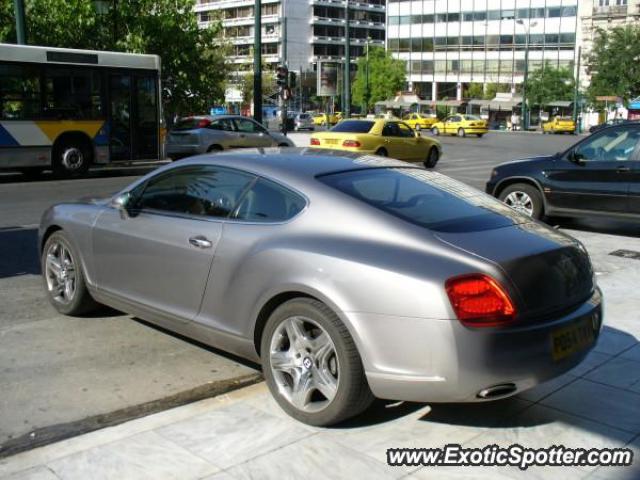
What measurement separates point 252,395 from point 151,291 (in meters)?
1.05

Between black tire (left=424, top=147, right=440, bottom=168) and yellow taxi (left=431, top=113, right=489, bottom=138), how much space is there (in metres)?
29.2

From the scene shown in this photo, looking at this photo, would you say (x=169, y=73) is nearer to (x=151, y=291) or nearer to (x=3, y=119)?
(x=3, y=119)

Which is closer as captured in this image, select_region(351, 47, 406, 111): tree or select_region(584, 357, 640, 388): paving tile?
select_region(584, 357, 640, 388): paving tile

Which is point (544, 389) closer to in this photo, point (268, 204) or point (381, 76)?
point (268, 204)

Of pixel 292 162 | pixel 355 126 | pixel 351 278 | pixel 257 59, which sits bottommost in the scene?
pixel 351 278

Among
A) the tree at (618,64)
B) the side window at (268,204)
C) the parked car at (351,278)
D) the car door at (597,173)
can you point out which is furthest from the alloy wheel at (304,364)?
the tree at (618,64)

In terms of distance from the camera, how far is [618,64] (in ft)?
208

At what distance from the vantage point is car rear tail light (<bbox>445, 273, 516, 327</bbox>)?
3.46 meters

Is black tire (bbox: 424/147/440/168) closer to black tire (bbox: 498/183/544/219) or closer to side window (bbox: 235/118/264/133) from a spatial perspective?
side window (bbox: 235/118/264/133)

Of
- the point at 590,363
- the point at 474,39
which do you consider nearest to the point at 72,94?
the point at 590,363

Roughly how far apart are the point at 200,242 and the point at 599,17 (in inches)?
3494

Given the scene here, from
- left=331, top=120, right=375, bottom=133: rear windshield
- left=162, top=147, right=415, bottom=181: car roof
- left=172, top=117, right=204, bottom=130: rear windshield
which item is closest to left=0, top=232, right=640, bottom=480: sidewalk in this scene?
left=162, top=147, right=415, bottom=181: car roof

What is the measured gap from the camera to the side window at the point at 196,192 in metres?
4.56

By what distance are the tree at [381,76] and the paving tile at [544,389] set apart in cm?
8692
